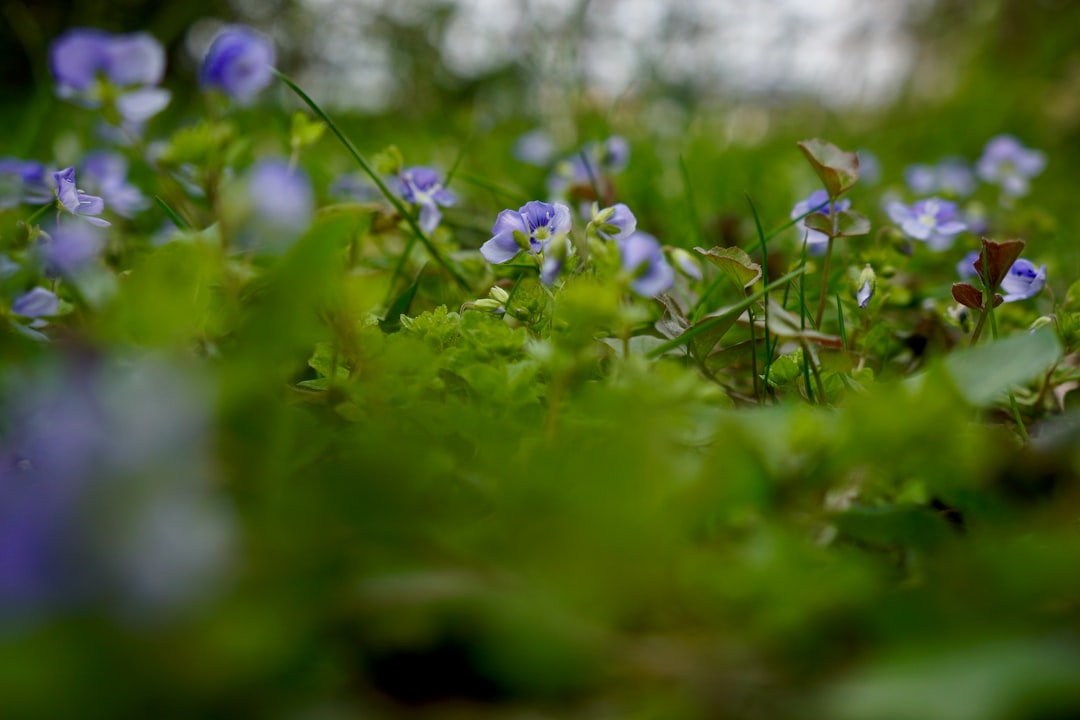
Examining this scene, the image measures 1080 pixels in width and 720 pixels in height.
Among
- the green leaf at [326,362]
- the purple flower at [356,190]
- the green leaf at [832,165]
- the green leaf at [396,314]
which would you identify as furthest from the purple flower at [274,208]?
the purple flower at [356,190]

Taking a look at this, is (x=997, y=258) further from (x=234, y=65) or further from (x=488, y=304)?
(x=234, y=65)

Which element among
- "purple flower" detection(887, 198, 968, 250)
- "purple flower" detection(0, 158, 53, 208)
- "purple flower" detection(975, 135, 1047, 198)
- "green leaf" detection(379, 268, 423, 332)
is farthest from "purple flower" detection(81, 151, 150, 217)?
"purple flower" detection(975, 135, 1047, 198)

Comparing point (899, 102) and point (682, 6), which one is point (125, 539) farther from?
point (899, 102)

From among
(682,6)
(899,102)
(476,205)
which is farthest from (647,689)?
(899,102)

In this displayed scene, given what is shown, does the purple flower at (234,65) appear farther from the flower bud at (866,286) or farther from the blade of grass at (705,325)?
the flower bud at (866,286)

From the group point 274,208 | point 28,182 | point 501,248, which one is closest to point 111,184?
point 28,182

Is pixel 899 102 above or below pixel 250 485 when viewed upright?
above
